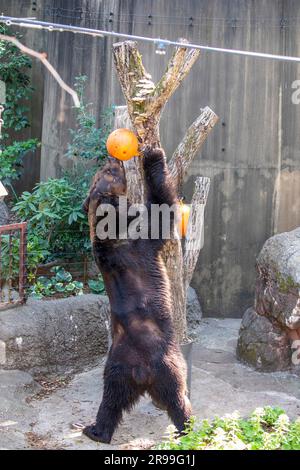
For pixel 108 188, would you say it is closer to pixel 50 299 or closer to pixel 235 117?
pixel 50 299

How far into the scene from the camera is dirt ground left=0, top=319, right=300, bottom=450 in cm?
654

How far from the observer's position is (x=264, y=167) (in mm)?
10125

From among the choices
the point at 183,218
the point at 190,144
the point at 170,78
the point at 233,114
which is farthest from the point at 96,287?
the point at 170,78

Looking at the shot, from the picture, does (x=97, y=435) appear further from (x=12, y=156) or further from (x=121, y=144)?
(x=12, y=156)

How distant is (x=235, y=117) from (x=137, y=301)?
451cm

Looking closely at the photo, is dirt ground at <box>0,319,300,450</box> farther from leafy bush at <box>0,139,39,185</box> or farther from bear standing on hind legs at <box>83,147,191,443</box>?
leafy bush at <box>0,139,39,185</box>

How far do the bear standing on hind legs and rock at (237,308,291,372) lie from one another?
2.48m

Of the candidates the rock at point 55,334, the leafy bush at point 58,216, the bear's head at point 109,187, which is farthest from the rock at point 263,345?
the bear's head at point 109,187

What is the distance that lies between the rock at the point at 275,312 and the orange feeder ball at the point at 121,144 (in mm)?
2804

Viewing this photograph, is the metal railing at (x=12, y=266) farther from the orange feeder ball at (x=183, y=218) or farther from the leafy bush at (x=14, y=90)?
the leafy bush at (x=14, y=90)

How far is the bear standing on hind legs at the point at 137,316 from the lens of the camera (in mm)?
6066

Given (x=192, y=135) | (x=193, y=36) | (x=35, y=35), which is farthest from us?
(x=35, y=35)

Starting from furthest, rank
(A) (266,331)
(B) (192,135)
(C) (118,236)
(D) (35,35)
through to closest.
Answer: (D) (35,35) < (A) (266,331) < (B) (192,135) < (C) (118,236)
